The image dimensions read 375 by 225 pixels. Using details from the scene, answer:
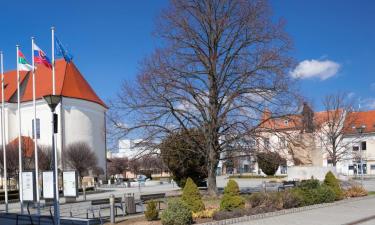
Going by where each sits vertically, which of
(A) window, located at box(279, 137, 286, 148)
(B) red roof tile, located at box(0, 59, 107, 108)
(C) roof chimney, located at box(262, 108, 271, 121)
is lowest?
(A) window, located at box(279, 137, 286, 148)

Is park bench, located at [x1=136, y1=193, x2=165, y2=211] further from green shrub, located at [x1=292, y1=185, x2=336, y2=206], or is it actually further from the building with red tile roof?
the building with red tile roof

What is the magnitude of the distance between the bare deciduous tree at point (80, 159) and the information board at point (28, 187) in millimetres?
38411

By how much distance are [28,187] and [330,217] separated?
38.7 feet

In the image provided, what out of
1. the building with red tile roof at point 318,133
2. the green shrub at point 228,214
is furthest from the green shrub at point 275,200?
the building with red tile roof at point 318,133

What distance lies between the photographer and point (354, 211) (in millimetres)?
18781


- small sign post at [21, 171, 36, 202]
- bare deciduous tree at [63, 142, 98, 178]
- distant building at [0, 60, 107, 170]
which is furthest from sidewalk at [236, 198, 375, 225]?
distant building at [0, 60, 107, 170]

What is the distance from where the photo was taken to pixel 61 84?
69.7 meters

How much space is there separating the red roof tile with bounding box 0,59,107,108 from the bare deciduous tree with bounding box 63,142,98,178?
1010cm

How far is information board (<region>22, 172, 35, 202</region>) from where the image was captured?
20.1m

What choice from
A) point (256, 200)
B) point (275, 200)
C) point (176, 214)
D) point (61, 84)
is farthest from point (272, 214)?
point (61, 84)

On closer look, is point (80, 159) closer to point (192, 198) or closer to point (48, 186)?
point (48, 186)

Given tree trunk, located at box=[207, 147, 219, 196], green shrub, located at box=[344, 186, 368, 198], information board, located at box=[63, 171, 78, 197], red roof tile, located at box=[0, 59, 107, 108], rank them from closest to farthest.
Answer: information board, located at box=[63, 171, 78, 197] < green shrub, located at box=[344, 186, 368, 198] < tree trunk, located at box=[207, 147, 219, 196] < red roof tile, located at box=[0, 59, 107, 108]

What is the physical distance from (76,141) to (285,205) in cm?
5324

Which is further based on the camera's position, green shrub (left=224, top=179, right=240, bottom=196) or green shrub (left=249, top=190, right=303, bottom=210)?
green shrub (left=249, top=190, right=303, bottom=210)
